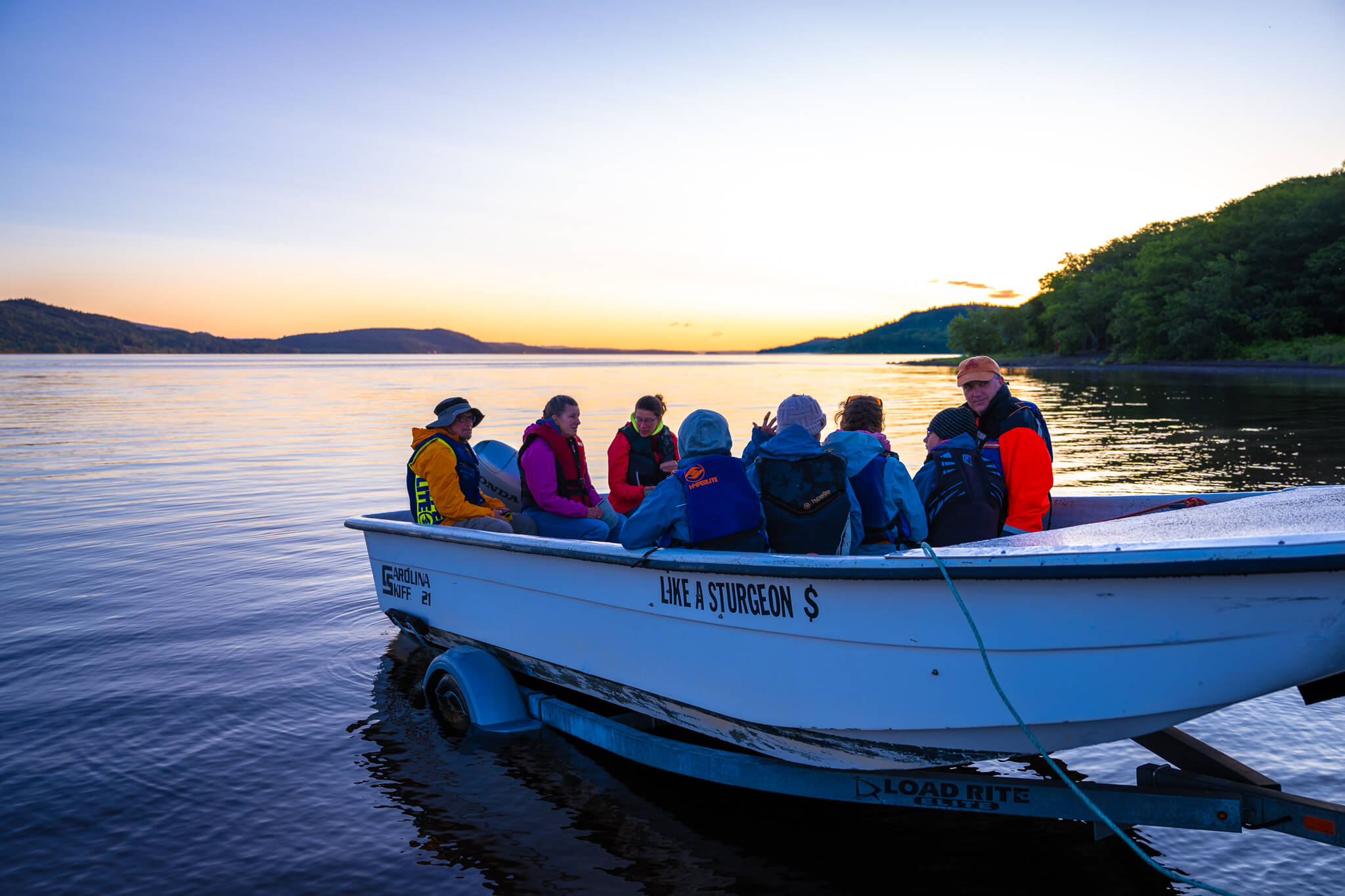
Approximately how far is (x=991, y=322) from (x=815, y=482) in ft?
439

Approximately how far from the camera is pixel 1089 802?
128 inches

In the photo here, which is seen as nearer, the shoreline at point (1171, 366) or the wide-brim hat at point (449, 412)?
the wide-brim hat at point (449, 412)

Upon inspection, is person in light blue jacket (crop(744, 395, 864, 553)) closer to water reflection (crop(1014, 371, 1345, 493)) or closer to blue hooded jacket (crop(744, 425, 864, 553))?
blue hooded jacket (crop(744, 425, 864, 553))

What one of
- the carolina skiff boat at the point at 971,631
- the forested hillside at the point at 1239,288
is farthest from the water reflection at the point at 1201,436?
the forested hillside at the point at 1239,288

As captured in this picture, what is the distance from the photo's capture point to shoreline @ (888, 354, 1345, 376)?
49.7 metres

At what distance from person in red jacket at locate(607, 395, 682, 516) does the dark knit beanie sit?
9.30 ft

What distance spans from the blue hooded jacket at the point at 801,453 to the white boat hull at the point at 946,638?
0.63 m

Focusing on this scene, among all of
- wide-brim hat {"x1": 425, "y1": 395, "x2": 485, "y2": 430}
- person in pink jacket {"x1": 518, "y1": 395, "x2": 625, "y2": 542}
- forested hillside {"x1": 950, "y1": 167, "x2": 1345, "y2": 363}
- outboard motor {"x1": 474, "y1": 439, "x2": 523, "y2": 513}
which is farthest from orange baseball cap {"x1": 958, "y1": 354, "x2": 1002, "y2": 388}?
forested hillside {"x1": 950, "y1": 167, "x2": 1345, "y2": 363}

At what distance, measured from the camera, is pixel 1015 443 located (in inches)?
169

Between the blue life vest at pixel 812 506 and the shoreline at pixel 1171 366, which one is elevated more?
the shoreline at pixel 1171 366

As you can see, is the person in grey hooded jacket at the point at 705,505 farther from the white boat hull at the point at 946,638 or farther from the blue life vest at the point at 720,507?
the white boat hull at the point at 946,638

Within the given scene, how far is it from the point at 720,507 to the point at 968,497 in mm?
1323

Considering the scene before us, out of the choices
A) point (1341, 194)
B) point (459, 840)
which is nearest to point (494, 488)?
point (459, 840)

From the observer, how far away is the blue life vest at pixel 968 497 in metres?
4.25
